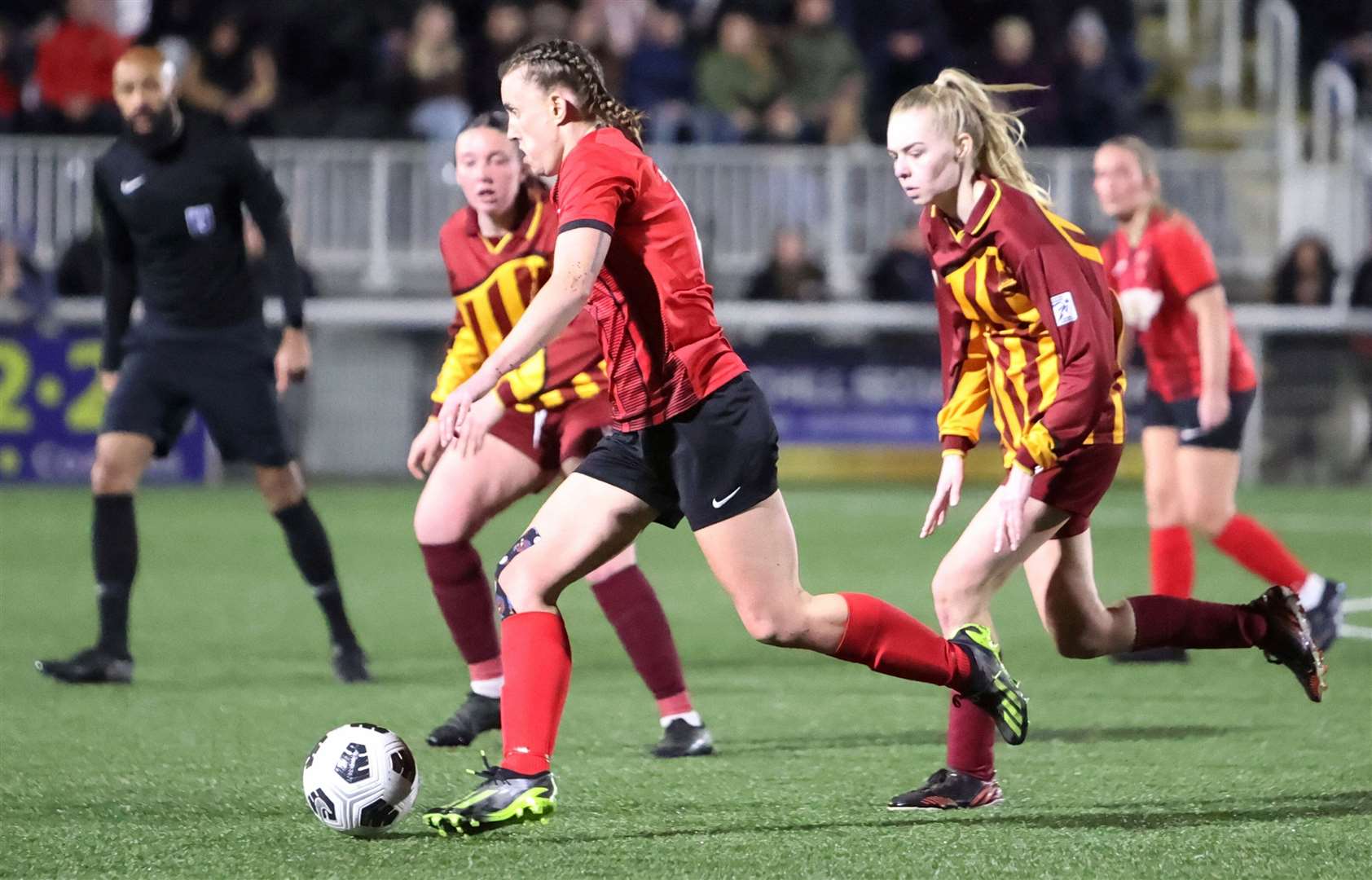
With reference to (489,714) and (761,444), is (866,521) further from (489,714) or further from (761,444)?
(761,444)

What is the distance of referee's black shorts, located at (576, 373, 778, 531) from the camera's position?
4.72m

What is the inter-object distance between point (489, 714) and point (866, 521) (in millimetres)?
7359

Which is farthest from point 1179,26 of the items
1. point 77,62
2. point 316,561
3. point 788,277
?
point 316,561

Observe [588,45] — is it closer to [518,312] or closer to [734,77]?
[734,77]

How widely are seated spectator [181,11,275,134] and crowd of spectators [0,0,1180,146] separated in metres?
0.02

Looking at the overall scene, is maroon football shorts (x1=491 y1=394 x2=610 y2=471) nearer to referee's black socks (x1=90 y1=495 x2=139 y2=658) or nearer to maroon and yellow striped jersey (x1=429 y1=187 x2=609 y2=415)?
maroon and yellow striped jersey (x1=429 y1=187 x2=609 y2=415)

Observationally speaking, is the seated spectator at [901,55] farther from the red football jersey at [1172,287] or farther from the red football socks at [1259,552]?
the red football socks at [1259,552]

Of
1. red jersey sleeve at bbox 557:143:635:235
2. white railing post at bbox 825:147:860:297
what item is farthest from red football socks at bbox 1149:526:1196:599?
white railing post at bbox 825:147:860:297

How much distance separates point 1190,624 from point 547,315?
205 centimetres

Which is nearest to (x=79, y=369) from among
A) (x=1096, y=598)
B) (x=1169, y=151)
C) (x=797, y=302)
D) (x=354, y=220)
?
(x=354, y=220)

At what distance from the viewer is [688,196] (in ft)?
53.7

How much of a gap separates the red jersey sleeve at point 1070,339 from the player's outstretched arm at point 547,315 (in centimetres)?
104

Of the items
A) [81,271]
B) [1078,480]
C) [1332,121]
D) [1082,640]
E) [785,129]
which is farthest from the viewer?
[1332,121]

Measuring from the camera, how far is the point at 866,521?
13414 mm
